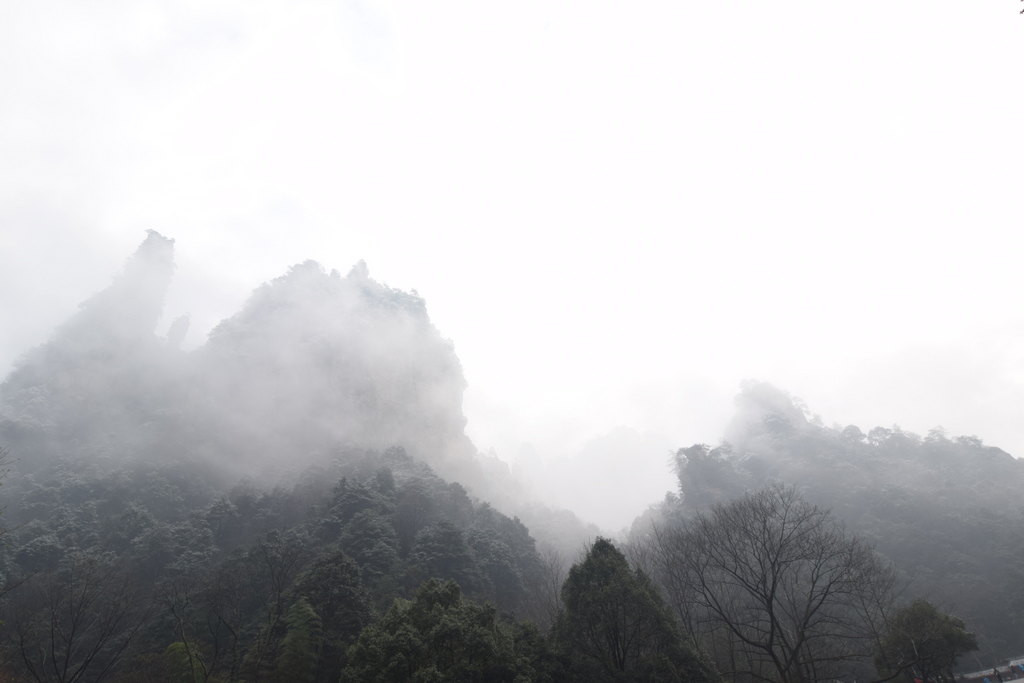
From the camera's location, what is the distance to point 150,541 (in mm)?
42469

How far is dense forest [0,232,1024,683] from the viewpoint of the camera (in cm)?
2344

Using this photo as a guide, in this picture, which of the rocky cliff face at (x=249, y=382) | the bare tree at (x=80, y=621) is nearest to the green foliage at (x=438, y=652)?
the bare tree at (x=80, y=621)

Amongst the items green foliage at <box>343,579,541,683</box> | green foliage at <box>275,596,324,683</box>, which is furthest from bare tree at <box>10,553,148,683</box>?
green foliage at <box>343,579,541,683</box>

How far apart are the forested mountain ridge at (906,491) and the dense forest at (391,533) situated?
33 centimetres

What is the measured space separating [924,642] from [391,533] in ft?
118

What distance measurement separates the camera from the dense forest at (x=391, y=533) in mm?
23438

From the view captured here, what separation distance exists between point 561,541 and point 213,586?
163 feet

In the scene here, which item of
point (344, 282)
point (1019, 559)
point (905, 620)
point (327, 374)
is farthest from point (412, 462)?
point (1019, 559)

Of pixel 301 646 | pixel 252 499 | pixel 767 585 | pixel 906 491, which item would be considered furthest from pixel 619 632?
pixel 906 491

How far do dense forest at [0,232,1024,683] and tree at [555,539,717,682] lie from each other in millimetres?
98

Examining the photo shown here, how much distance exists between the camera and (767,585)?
29656 millimetres

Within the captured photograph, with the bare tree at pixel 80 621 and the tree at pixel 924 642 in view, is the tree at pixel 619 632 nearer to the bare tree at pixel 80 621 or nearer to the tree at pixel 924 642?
the tree at pixel 924 642

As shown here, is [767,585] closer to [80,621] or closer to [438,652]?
[438,652]

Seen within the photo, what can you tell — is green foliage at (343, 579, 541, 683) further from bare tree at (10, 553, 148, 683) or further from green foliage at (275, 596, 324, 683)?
bare tree at (10, 553, 148, 683)
